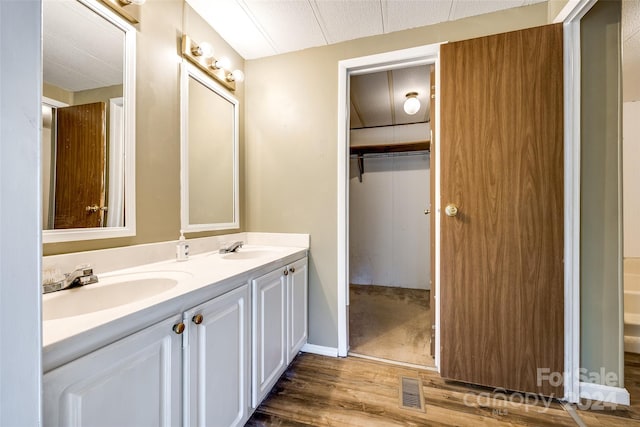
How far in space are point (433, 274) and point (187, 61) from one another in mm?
2125

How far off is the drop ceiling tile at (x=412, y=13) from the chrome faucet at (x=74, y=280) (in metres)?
2.04

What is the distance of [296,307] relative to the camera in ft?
5.76

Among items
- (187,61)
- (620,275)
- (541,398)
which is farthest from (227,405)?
(620,275)

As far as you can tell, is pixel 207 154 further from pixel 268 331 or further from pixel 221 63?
pixel 268 331

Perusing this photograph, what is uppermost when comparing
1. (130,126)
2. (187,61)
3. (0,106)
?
(187,61)

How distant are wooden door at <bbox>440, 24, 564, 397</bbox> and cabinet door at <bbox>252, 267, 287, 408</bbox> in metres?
1.01

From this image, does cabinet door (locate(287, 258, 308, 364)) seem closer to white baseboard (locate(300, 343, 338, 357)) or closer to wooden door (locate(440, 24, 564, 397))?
white baseboard (locate(300, 343, 338, 357))

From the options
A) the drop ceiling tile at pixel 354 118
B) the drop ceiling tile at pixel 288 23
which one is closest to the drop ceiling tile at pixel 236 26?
the drop ceiling tile at pixel 288 23

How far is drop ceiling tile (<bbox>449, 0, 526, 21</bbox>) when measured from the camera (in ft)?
5.08

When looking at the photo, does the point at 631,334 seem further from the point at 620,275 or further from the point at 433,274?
the point at 433,274

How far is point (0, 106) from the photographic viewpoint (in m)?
0.37

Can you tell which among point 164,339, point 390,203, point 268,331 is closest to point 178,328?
point 164,339

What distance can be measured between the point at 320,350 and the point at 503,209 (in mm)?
1571

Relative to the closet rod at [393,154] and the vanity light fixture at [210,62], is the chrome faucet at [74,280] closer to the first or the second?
the vanity light fixture at [210,62]
